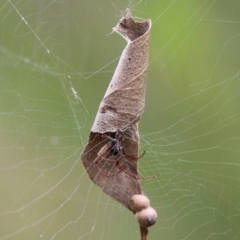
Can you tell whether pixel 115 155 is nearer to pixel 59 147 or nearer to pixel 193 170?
pixel 59 147

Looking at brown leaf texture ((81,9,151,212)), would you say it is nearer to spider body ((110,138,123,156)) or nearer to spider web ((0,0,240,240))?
spider body ((110,138,123,156))

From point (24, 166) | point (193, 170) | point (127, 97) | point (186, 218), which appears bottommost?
point (186, 218)

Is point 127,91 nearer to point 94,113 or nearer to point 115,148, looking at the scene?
point 115,148

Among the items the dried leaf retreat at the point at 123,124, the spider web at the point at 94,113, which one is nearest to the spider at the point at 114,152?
the dried leaf retreat at the point at 123,124

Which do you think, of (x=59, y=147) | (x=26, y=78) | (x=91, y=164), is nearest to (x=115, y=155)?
(x=91, y=164)

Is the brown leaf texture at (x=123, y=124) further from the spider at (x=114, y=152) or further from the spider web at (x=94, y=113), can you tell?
the spider web at (x=94, y=113)

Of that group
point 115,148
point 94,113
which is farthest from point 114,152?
point 94,113

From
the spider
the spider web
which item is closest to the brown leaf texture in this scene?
the spider
